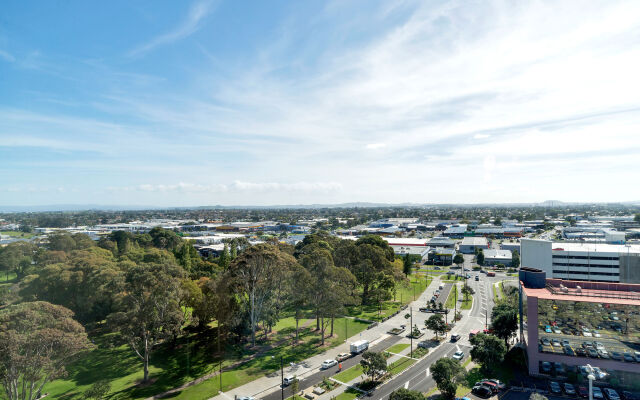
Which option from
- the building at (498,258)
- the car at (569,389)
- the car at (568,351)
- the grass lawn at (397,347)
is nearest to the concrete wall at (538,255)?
the building at (498,258)

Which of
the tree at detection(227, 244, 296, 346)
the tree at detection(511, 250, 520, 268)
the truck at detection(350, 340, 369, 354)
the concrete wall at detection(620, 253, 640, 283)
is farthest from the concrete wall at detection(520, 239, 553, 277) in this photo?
the tree at detection(227, 244, 296, 346)

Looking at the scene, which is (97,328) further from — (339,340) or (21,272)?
(21,272)

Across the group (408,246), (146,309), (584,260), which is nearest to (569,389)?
(146,309)

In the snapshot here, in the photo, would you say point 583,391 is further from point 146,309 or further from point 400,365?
point 146,309

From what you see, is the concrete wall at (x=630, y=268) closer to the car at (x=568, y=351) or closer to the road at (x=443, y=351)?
the road at (x=443, y=351)

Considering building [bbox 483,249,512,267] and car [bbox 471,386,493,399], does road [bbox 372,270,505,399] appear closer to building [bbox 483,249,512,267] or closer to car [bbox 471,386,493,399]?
car [bbox 471,386,493,399]

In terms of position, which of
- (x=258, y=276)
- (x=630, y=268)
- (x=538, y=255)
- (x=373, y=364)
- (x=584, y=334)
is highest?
(x=258, y=276)

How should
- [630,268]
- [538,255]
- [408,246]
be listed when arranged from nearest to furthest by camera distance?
[630,268]
[538,255]
[408,246]
